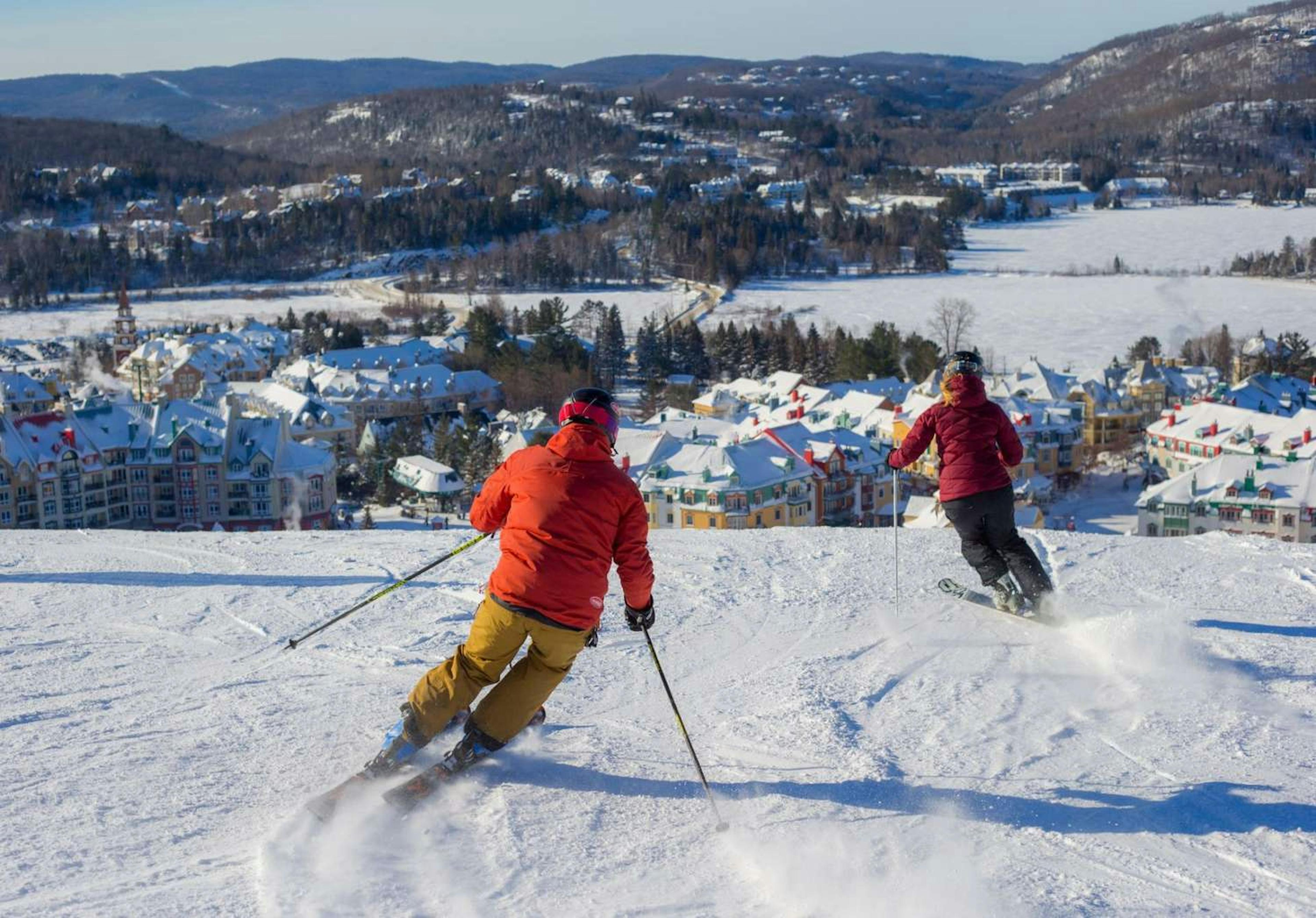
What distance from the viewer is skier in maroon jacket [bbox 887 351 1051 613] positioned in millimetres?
4762

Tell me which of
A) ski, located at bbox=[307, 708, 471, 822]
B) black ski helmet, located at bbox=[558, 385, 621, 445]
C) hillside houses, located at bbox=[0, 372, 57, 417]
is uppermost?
black ski helmet, located at bbox=[558, 385, 621, 445]

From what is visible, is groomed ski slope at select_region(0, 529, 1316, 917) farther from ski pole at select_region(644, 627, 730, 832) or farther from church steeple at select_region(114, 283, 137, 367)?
church steeple at select_region(114, 283, 137, 367)

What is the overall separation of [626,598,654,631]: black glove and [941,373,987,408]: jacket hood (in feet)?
6.28

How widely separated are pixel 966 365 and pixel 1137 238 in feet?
277

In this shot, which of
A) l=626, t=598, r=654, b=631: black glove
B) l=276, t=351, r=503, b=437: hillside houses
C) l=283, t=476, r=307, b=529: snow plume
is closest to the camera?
l=626, t=598, r=654, b=631: black glove

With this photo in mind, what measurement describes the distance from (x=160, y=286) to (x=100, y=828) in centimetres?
8305

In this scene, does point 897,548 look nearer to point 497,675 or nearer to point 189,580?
point 497,675

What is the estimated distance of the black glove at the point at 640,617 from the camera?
3293 mm

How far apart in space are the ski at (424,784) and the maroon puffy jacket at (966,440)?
218cm

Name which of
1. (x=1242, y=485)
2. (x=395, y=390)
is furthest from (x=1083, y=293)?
(x=1242, y=485)

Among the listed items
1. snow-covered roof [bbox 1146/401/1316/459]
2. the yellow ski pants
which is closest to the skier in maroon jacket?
the yellow ski pants

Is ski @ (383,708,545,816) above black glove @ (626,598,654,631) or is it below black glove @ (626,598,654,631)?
below

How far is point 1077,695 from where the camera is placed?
3848 mm

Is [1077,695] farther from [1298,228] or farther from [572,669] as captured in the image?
[1298,228]
